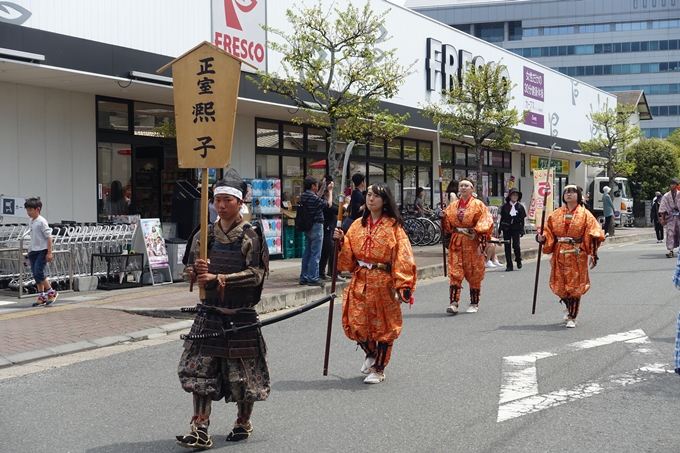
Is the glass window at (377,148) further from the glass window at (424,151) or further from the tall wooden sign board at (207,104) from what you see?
the tall wooden sign board at (207,104)

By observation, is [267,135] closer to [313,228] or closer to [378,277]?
[313,228]

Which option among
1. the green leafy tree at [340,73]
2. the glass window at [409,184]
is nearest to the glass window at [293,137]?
the green leafy tree at [340,73]

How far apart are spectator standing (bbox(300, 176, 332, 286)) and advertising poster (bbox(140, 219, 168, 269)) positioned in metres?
2.47

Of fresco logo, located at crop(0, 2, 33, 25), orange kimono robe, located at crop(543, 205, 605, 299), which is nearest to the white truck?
orange kimono robe, located at crop(543, 205, 605, 299)

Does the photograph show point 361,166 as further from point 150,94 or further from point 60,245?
point 60,245

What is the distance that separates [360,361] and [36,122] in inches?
346

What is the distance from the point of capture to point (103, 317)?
33.7 ft

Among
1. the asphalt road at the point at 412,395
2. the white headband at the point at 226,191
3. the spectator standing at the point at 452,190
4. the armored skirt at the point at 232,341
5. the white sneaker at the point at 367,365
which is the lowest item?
the asphalt road at the point at 412,395

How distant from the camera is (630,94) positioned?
172ft

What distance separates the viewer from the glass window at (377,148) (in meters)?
23.6

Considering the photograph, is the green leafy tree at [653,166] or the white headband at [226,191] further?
the green leafy tree at [653,166]

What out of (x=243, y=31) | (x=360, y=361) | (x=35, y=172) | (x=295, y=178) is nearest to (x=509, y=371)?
(x=360, y=361)

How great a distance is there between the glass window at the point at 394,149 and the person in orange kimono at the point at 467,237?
14.1 metres

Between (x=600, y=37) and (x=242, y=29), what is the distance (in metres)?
87.1
